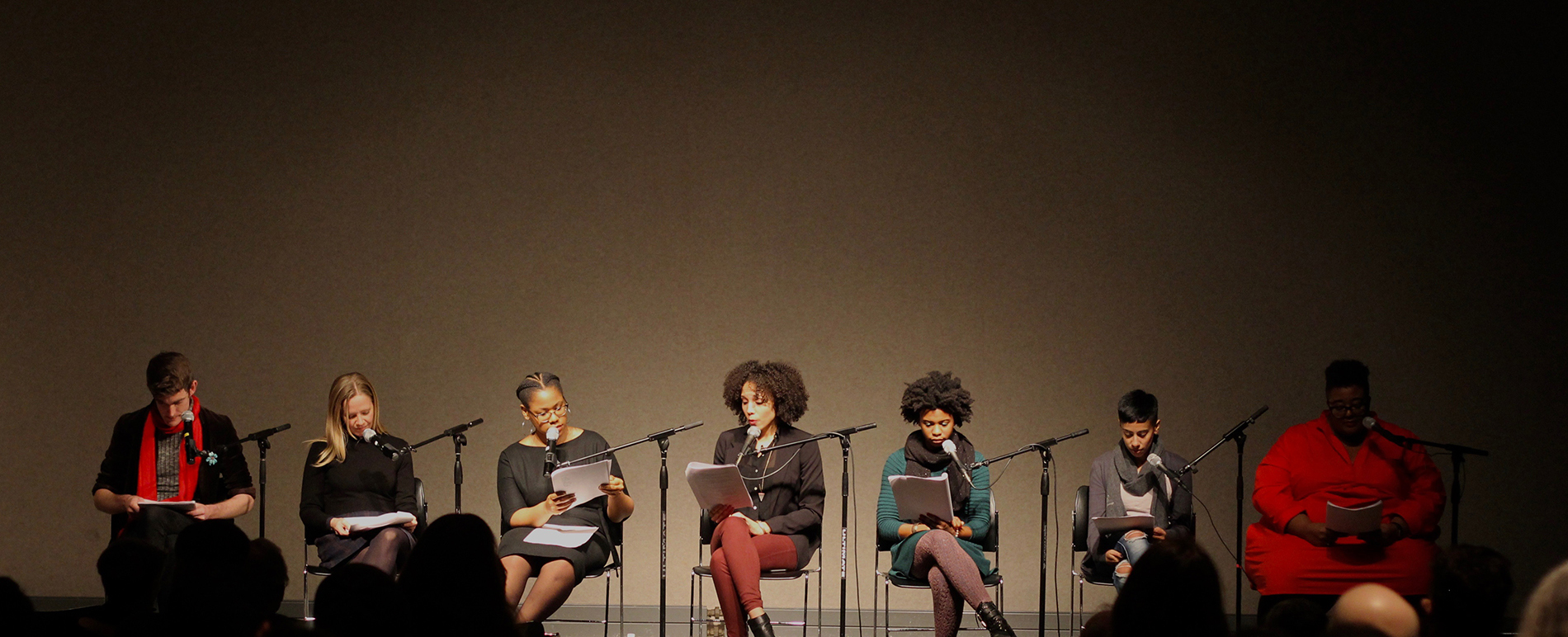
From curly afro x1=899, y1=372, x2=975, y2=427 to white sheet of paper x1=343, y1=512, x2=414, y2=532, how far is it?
1994mm

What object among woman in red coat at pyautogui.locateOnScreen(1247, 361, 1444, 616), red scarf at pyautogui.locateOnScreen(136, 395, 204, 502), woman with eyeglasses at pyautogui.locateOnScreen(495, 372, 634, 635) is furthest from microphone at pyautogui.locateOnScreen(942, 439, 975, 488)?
red scarf at pyautogui.locateOnScreen(136, 395, 204, 502)

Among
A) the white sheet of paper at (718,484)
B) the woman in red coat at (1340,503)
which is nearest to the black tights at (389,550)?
the white sheet of paper at (718,484)

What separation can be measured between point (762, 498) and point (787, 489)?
0.11 meters

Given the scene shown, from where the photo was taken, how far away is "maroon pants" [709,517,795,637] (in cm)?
433

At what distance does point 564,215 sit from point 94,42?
238 centimetres

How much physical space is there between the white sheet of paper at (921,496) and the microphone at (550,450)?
4.19ft

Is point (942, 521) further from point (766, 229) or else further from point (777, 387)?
point (766, 229)

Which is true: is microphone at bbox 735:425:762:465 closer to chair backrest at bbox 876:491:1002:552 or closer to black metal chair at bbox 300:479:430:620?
chair backrest at bbox 876:491:1002:552

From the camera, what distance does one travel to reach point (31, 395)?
5.70 metres

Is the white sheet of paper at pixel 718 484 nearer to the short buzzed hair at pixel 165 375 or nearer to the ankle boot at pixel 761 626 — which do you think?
the ankle boot at pixel 761 626

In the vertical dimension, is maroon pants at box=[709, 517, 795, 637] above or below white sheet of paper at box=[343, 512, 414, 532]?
below

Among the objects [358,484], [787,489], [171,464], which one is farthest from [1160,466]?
[171,464]

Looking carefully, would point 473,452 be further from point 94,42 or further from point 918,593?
point 94,42

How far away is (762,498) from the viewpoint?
4781mm
